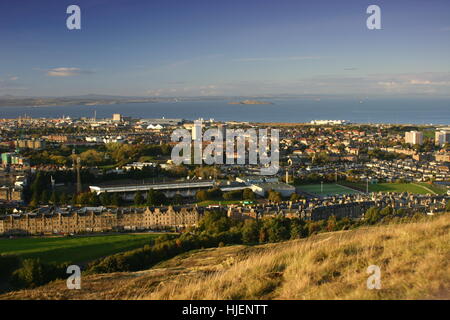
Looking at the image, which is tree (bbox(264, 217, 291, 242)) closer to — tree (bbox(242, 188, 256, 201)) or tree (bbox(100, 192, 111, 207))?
tree (bbox(242, 188, 256, 201))

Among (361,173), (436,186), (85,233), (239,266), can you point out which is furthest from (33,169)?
(239,266)

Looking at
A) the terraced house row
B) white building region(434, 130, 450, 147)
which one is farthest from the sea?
the terraced house row

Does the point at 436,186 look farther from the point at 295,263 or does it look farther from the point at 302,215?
the point at 295,263

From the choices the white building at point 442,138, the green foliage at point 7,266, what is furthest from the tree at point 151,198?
the white building at point 442,138

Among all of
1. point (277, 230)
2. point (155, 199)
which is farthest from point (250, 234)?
point (155, 199)

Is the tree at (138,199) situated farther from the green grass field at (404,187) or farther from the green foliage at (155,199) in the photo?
the green grass field at (404,187)

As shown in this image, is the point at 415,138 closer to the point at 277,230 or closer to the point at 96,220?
the point at 277,230
